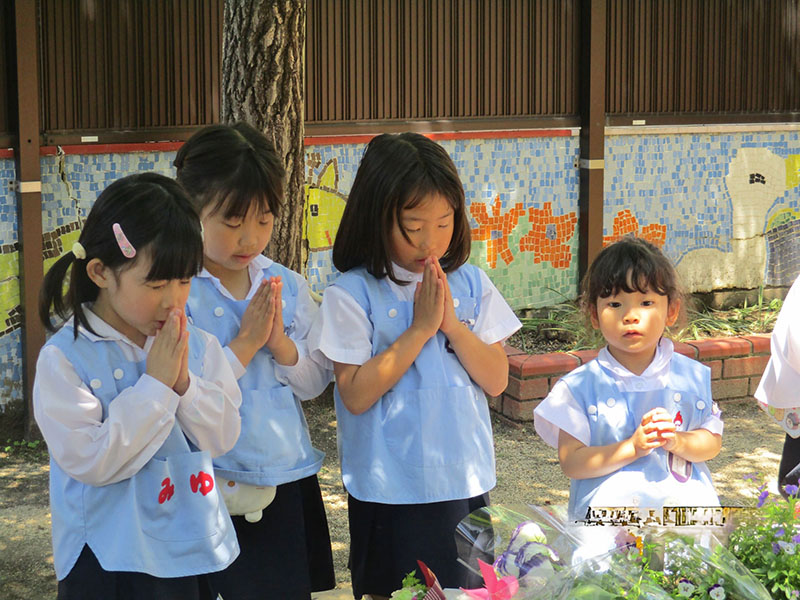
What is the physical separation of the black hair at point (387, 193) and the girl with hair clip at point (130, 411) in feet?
1.65

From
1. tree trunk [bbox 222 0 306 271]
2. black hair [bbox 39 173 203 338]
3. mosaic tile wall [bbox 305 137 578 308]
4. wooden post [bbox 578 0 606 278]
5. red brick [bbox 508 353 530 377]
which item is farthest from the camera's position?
wooden post [bbox 578 0 606 278]

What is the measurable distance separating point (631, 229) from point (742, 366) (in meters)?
1.36

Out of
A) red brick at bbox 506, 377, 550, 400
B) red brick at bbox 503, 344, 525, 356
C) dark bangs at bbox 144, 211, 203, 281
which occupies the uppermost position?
dark bangs at bbox 144, 211, 203, 281

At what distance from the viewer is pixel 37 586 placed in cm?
396

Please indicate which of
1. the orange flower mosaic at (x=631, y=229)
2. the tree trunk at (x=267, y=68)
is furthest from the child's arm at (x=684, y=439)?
the orange flower mosaic at (x=631, y=229)

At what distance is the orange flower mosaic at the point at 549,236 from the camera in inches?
278

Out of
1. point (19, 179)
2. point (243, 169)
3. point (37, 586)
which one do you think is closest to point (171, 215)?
point (243, 169)

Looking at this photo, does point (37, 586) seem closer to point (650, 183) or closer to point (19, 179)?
point (19, 179)

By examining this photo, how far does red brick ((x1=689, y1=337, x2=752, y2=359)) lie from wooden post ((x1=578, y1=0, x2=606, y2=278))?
104 centimetres

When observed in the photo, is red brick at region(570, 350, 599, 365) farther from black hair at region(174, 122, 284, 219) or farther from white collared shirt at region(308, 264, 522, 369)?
black hair at region(174, 122, 284, 219)

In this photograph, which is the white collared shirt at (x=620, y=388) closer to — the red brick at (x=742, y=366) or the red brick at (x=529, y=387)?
the red brick at (x=529, y=387)

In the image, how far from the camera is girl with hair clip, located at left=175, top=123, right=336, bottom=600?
8.68 feet

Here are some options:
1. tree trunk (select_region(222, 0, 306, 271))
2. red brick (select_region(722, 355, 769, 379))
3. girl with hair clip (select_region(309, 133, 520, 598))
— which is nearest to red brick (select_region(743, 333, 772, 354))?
red brick (select_region(722, 355, 769, 379))

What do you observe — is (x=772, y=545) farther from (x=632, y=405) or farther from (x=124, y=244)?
(x=124, y=244)
